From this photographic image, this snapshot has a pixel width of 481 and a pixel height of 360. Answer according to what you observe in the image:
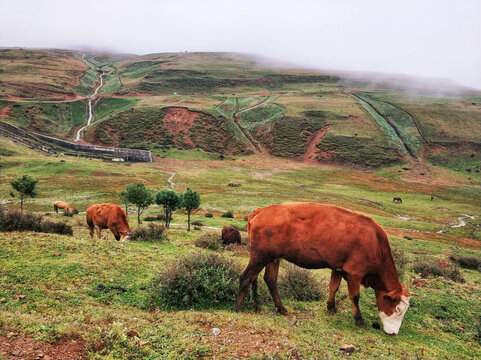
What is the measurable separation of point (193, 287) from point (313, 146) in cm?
8846

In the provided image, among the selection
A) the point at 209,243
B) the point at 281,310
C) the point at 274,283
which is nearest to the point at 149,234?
the point at 209,243

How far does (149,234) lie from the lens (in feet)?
52.8

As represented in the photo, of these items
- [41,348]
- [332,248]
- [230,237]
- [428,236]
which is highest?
[332,248]

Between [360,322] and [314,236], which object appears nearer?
[314,236]

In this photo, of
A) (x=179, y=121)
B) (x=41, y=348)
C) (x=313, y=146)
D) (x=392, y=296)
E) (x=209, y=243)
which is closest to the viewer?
(x=41, y=348)

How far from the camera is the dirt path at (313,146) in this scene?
8719cm

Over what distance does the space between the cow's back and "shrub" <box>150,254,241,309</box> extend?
1.62 m

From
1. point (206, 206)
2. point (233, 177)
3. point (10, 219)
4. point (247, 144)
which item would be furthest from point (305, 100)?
point (10, 219)

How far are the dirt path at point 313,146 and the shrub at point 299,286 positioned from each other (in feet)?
258

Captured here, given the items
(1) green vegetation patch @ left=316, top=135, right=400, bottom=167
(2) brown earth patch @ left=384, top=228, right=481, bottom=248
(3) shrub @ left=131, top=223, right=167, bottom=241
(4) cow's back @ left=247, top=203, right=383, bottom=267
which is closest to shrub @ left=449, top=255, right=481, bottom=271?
(2) brown earth patch @ left=384, top=228, right=481, bottom=248

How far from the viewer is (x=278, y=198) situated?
44.7 m

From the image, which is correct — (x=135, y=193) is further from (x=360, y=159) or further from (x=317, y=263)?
(x=360, y=159)

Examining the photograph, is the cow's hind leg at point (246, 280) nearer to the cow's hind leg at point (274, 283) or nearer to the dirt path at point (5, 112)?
the cow's hind leg at point (274, 283)

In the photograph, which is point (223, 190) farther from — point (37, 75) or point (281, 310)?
point (37, 75)
